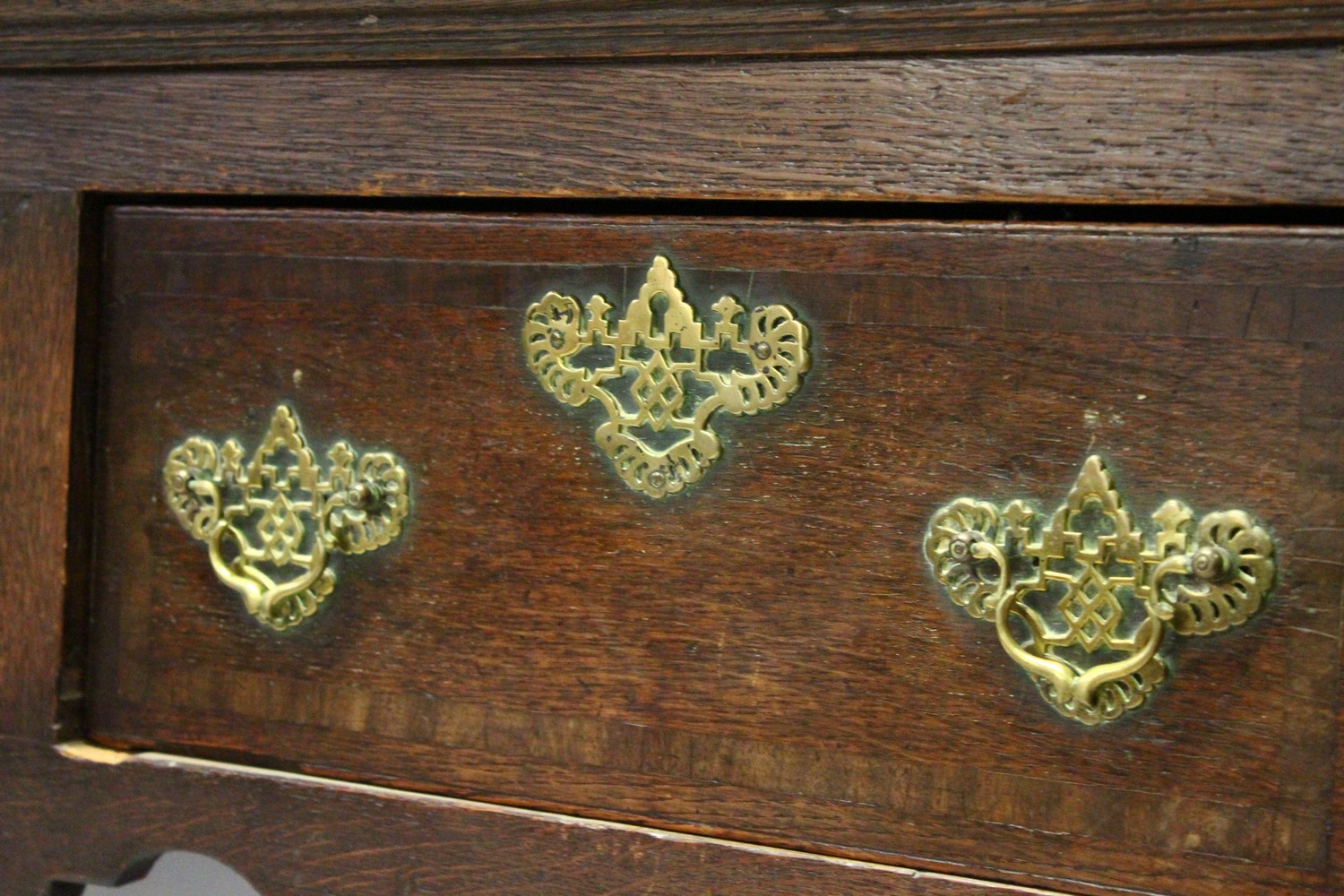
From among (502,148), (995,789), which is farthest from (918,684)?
(502,148)

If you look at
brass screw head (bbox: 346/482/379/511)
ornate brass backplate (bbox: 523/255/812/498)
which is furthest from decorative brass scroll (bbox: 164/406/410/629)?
ornate brass backplate (bbox: 523/255/812/498)

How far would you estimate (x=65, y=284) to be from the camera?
813 mm

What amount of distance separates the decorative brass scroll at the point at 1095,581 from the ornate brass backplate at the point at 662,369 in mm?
96

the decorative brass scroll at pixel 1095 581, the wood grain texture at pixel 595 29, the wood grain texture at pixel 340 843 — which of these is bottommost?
the wood grain texture at pixel 340 843

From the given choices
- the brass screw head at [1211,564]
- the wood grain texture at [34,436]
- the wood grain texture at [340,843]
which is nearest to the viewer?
the brass screw head at [1211,564]

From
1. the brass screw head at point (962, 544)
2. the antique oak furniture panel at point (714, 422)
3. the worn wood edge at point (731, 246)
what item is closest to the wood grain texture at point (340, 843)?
the antique oak furniture panel at point (714, 422)

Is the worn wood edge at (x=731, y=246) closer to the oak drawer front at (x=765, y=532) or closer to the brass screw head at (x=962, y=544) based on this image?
the oak drawer front at (x=765, y=532)

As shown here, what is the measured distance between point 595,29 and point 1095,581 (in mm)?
312

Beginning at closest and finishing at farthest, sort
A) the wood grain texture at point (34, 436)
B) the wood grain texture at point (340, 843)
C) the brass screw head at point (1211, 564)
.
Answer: the brass screw head at point (1211, 564) → the wood grain texture at point (340, 843) → the wood grain texture at point (34, 436)

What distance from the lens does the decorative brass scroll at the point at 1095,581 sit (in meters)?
0.61

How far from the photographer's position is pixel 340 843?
783mm

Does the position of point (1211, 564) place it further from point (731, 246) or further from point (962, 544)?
point (731, 246)

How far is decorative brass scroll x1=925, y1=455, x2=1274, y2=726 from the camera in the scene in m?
0.61

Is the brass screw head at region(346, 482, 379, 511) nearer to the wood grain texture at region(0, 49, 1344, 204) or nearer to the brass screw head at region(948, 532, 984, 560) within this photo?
the wood grain texture at region(0, 49, 1344, 204)
